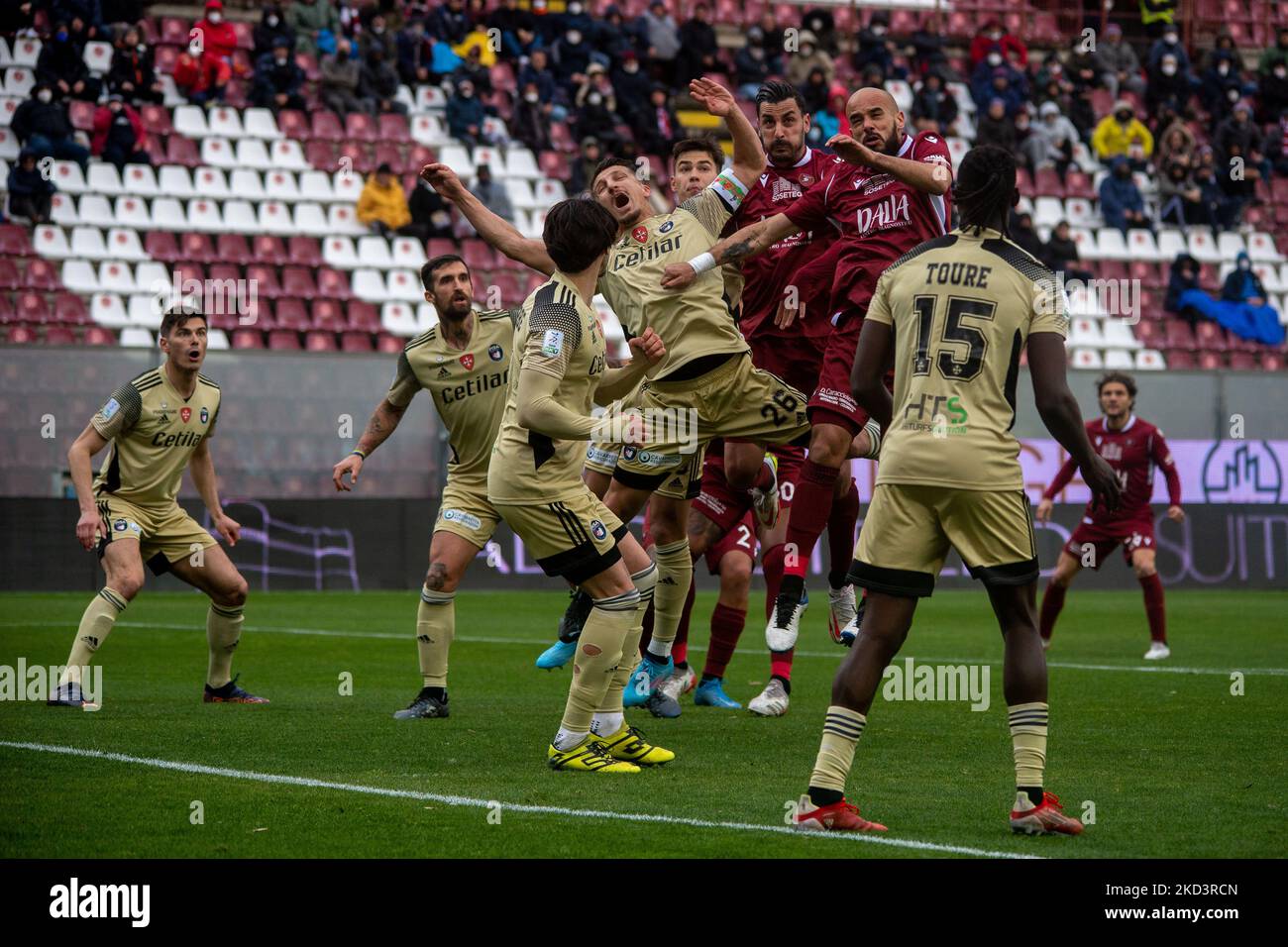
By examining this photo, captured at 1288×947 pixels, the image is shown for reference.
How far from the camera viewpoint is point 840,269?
9.34m

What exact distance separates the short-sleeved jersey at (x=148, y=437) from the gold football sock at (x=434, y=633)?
203 centimetres

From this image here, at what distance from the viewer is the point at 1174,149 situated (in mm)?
29859

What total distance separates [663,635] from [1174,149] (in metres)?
22.8

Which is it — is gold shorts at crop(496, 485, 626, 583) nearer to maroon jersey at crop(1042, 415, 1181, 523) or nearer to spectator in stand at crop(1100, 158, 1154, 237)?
maroon jersey at crop(1042, 415, 1181, 523)

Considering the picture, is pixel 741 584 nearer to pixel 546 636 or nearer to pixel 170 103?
pixel 546 636

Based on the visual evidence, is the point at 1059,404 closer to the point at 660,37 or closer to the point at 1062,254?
the point at 1062,254

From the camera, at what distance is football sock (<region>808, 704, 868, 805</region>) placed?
592cm

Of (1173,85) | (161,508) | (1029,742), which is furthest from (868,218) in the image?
(1173,85)

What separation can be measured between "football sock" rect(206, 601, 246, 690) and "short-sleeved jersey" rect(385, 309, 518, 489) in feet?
5.18

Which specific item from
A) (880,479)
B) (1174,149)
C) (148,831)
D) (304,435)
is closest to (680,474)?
(880,479)

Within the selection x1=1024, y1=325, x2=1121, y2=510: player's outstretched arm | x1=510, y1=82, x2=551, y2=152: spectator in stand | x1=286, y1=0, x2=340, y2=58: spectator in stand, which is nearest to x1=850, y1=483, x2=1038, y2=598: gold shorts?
x1=1024, y1=325, x2=1121, y2=510: player's outstretched arm

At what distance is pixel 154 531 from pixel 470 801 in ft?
15.0

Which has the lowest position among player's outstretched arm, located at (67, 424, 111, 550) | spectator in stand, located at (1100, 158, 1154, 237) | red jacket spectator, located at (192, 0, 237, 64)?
player's outstretched arm, located at (67, 424, 111, 550)

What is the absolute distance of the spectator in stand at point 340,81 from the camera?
85.8 ft
